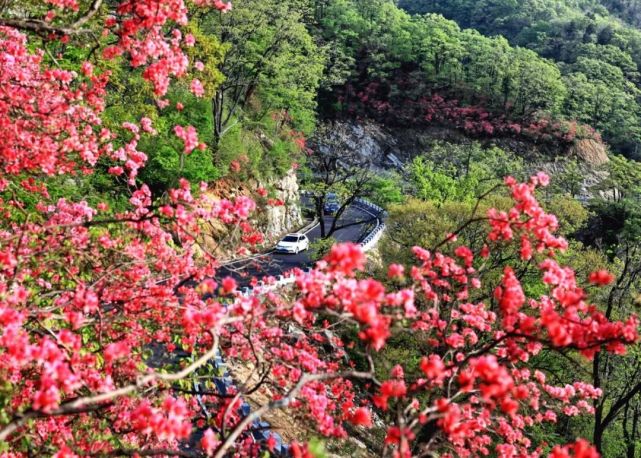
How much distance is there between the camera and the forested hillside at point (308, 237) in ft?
14.7

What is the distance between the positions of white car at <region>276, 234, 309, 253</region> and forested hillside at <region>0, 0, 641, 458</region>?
0.52 ft

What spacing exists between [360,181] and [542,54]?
151ft

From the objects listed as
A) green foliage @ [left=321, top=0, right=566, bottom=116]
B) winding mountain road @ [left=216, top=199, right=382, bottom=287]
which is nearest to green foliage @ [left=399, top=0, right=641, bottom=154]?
green foliage @ [left=321, top=0, right=566, bottom=116]

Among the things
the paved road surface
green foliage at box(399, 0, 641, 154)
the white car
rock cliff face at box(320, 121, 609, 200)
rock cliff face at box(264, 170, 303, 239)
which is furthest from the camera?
green foliage at box(399, 0, 641, 154)

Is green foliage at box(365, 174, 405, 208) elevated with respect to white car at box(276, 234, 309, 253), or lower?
elevated

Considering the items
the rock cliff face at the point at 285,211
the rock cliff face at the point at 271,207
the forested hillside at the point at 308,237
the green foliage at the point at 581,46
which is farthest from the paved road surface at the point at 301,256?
the green foliage at the point at 581,46

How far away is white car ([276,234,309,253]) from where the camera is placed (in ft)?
90.8

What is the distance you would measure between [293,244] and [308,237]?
178 inches

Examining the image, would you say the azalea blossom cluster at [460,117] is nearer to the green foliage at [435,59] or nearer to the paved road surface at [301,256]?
the green foliage at [435,59]

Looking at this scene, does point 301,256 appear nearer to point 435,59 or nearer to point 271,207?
point 271,207

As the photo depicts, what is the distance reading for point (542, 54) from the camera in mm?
62438

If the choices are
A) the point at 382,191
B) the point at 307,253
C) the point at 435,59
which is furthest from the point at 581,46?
the point at 307,253

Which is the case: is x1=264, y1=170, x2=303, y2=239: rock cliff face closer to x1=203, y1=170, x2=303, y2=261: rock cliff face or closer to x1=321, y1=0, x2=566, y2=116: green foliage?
x1=203, y1=170, x2=303, y2=261: rock cliff face

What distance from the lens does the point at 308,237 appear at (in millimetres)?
32312
